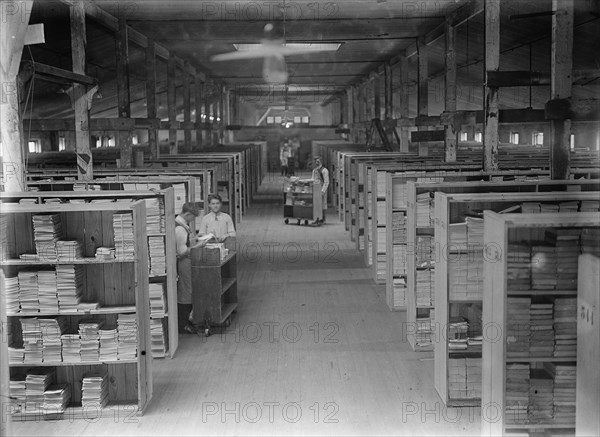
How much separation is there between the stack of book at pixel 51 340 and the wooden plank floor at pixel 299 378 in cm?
58

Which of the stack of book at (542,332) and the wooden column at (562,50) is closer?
the stack of book at (542,332)

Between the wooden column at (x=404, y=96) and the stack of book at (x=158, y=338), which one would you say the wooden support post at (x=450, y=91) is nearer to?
the wooden column at (x=404, y=96)

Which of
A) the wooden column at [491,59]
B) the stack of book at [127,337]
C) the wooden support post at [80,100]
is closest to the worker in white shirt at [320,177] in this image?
the wooden column at [491,59]

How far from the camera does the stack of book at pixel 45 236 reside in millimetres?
6449

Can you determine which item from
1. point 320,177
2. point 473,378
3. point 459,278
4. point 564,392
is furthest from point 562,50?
point 320,177

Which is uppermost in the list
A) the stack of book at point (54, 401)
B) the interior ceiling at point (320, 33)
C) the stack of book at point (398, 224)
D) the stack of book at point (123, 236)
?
the interior ceiling at point (320, 33)

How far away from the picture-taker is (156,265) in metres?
7.99

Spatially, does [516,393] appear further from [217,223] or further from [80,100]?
[80,100]

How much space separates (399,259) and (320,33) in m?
8.59

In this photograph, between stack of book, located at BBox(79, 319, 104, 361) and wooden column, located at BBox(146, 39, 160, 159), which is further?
wooden column, located at BBox(146, 39, 160, 159)

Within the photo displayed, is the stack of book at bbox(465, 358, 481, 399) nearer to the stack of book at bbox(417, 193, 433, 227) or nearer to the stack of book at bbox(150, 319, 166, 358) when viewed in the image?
the stack of book at bbox(417, 193, 433, 227)

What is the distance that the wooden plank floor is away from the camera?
20.9 feet

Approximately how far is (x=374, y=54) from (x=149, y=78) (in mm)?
7306

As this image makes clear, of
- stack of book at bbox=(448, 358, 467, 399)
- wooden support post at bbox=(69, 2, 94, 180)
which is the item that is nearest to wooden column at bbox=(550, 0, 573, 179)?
stack of book at bbox=(448, 358, 467, 399)
